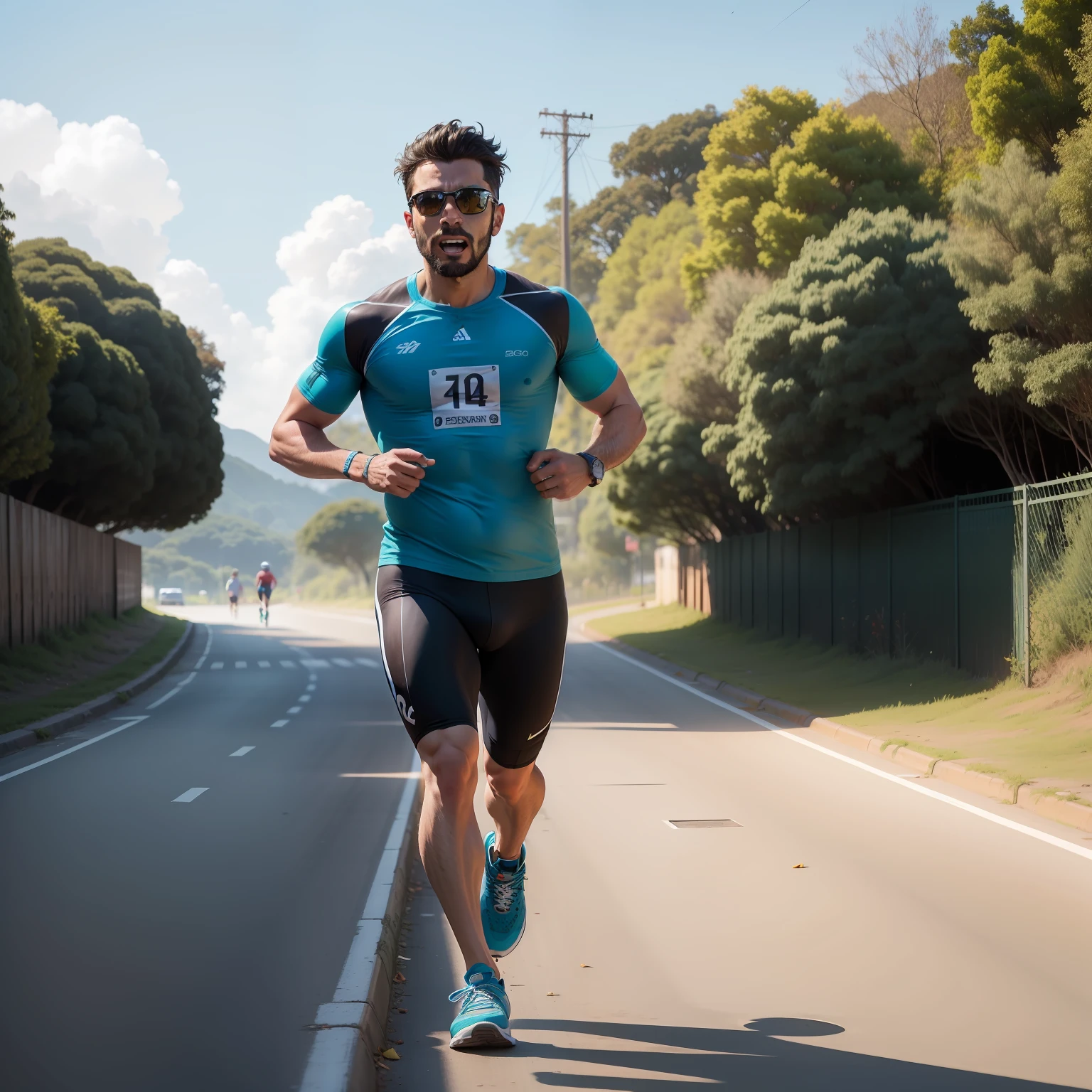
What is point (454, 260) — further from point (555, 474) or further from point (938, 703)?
point (938, 703)

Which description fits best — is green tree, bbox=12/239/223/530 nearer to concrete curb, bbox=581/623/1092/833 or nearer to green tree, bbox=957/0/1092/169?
concrete curb, bbox=581/623/1092/833

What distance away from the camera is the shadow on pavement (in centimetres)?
418

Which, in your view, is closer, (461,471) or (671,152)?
(461,471)

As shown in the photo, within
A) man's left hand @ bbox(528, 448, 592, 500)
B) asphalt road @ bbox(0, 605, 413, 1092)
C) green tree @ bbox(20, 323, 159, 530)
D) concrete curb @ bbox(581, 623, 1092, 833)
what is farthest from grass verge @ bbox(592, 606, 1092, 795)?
green tree @ bbox(20, 323, 159, 530)

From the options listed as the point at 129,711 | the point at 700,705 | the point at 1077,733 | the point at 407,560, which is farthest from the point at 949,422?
the point at 407,560

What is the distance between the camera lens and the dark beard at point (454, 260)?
444cm

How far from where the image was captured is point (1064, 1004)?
201 inches

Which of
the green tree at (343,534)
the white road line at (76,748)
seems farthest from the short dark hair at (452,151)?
the green tree at (343,534)

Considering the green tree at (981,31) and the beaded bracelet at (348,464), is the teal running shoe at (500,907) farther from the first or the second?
the green tree at (981,31)

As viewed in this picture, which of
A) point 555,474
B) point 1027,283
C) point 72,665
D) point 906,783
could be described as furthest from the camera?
point 72,665

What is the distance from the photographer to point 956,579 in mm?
19625

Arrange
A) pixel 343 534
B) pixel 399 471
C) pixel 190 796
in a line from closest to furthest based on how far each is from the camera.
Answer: pixel 399 471
pixel 190 796
pixel 343 534

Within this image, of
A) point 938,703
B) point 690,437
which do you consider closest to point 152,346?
point 690,437

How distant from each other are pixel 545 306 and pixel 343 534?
10932 cm
